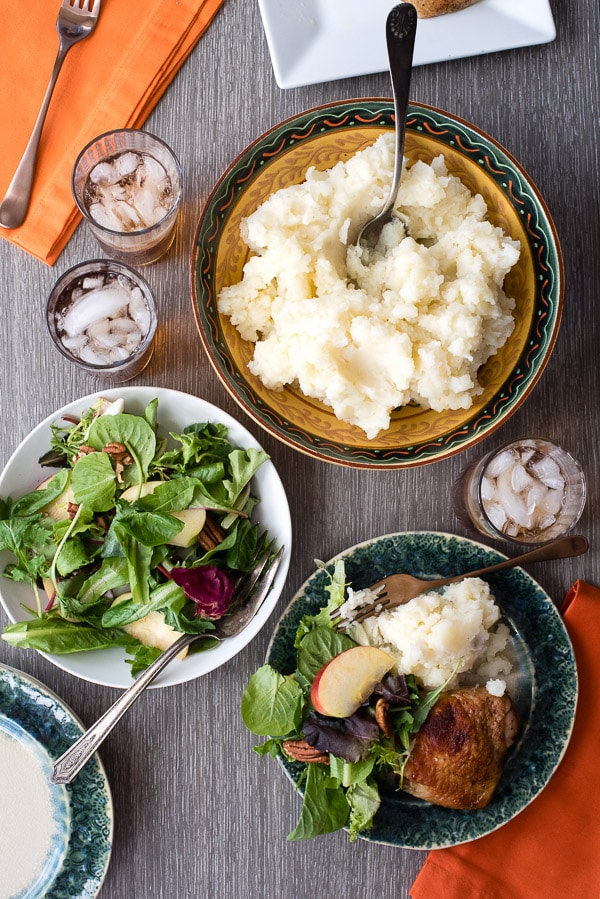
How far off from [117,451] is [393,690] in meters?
0.84

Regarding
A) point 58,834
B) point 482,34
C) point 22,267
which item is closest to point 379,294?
point 482,34

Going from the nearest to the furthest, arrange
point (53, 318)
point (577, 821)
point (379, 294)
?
point (379, 294)
point (53, 318)
point (577, 821)

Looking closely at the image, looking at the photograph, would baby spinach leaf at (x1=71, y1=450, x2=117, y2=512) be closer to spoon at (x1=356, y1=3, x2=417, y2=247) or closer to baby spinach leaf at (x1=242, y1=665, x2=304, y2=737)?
baby spinach leaf at (x1=242, y1=665, x2=304, y2=737)

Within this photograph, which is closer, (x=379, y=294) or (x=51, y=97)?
(x=379, y=294)

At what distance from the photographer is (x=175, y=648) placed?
1736 millimetres

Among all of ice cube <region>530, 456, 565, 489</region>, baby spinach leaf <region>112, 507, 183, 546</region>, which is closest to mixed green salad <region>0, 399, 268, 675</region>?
baby spinach leaf <region>112, 507, 183, 546</region>

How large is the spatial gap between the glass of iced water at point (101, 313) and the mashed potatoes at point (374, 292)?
26 centimetres

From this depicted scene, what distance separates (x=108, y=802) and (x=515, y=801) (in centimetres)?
102

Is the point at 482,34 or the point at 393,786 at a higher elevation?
the point at 482,34

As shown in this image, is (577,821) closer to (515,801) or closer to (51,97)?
(515,801)

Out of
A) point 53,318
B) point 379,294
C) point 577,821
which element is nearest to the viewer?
point 379,294

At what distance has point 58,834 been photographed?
1.90 meters

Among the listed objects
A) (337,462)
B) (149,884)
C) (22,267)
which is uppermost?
(22,267)

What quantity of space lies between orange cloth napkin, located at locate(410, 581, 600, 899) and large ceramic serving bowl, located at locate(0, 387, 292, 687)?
0.77 m
